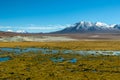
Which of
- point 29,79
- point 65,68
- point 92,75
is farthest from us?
point 65,68

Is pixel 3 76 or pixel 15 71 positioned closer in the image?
pixel 3 76

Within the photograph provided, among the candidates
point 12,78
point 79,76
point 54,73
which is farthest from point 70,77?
point 12,78

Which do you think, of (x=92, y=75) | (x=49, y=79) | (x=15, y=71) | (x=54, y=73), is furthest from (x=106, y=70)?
(x=15, y=71)

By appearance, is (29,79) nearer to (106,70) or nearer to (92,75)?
(92,75)

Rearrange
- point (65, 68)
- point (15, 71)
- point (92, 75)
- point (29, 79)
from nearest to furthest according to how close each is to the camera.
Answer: point (29, 79), point (92, 75), point (15, 71), point (65, 68)

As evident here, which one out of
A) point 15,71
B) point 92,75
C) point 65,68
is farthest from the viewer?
point 65,68

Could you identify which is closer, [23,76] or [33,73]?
[23,76]

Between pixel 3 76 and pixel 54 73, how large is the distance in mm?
5985

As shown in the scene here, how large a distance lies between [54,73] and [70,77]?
3.26 metres

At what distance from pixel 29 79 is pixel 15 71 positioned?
18.4ft

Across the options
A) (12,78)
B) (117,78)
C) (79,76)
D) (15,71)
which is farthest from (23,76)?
(117,78)

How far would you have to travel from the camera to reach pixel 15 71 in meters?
35.3

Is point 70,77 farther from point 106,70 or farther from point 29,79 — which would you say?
point 106,70

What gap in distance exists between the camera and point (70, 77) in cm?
3102
